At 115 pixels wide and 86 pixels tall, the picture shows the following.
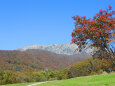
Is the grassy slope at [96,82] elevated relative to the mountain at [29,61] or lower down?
lower down

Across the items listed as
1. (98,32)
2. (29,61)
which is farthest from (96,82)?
(29,61)

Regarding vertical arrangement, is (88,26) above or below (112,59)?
above

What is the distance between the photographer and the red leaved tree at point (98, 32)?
2036 centimetres

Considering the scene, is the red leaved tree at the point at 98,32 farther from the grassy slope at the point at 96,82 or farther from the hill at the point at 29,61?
the hill at the point at 29,61

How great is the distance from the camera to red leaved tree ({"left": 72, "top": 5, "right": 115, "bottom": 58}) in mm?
20359

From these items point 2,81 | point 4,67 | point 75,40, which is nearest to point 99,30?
point 75,40

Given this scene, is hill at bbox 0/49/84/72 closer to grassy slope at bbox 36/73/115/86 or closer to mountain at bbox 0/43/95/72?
mountain at bbox 0/43/95/72

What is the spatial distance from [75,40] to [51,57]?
566 feet

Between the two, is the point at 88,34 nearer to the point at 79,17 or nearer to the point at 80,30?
the point at 80,30

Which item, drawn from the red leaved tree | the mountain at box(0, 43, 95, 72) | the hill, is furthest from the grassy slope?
the hill

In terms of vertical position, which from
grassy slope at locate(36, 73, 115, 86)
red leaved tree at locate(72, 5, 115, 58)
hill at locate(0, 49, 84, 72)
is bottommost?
grassy slope at locate(36, 73, 115, 86)

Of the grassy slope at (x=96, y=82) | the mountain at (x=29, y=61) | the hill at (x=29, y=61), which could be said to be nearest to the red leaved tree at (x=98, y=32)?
the grassy slope at (x=96, y=82)

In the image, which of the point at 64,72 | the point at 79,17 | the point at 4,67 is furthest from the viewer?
the point at 4,67

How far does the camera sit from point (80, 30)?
2081 centimetres
